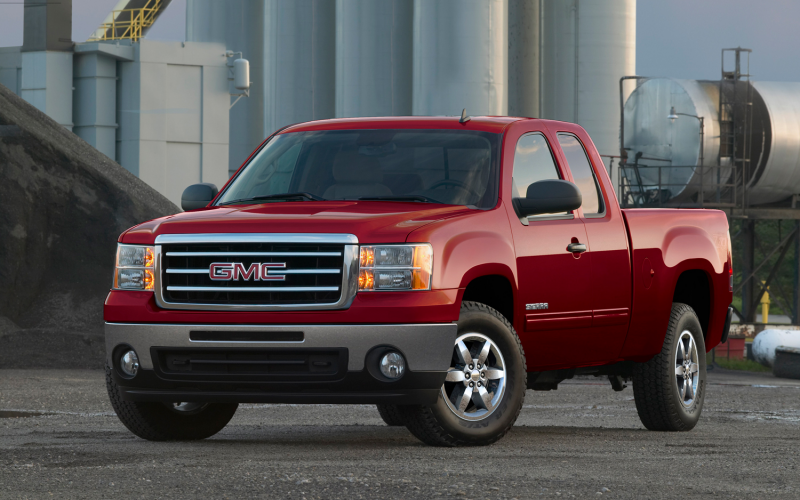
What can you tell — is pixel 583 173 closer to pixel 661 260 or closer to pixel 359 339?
pixel 661 260

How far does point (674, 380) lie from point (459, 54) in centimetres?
2432

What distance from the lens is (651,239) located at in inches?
353

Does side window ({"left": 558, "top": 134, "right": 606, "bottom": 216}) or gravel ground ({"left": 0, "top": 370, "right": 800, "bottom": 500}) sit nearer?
gravel ground ({"left": 0, "top": 370, "right": 800, "bottom": 500})

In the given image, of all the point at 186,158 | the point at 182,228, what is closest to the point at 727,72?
the point at 186,158

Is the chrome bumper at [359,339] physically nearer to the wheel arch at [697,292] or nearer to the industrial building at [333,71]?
the wheel arch at [697,292]

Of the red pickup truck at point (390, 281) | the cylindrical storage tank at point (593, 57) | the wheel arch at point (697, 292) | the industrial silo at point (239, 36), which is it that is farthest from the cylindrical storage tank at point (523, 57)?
the red pickup truck at point (390, 281)

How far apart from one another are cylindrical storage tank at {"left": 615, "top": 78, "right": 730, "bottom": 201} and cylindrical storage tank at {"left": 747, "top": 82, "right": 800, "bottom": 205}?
43.9 inches

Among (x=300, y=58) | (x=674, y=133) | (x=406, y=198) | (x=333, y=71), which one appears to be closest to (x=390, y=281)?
(x=406, y=198)

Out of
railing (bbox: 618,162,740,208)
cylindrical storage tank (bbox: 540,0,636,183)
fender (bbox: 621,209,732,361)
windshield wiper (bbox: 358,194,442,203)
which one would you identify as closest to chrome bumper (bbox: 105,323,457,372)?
windshield wiper (bbox: 358,194,442,203)

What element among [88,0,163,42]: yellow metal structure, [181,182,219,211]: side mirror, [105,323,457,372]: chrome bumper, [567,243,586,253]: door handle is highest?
[88,0,163,42]: yellow metal structure

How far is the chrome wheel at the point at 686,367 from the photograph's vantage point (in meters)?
9.51

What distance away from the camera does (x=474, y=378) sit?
287 inches

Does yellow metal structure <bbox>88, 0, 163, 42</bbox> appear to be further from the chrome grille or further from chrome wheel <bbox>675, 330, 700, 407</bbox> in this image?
the chrome grille

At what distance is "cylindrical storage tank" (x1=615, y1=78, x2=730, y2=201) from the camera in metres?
30.5
